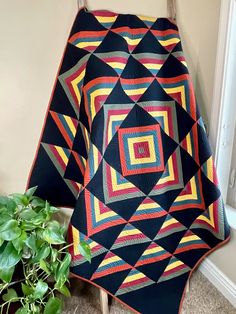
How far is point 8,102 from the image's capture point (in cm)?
130

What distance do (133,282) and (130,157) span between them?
1.92 feet

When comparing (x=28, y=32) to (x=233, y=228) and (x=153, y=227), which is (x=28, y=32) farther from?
(x=233, y=228)

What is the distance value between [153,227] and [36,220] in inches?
21.2

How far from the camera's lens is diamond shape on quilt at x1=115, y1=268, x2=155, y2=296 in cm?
125

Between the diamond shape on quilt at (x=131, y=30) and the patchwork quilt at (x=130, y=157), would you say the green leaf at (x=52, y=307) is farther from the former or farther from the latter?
the diamond shape on quilt at (x=131, y=30)

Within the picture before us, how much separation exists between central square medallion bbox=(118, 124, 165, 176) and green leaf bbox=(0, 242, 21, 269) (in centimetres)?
51

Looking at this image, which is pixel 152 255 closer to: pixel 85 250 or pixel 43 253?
pixel 85 250

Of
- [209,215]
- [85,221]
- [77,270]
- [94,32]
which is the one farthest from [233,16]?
[77,270]

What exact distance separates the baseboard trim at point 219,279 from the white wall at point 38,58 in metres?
0.04

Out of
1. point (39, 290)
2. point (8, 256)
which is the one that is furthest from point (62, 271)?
point (8, 256)

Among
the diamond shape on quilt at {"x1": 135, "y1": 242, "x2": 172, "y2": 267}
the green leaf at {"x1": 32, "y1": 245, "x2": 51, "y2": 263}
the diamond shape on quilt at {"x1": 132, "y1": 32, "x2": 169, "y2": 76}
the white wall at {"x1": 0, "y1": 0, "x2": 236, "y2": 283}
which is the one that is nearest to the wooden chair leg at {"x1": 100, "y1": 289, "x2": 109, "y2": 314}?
the diamond shape on quilt at {"x1": 135, "y1": 242, "x2": 172, "y2": 267}

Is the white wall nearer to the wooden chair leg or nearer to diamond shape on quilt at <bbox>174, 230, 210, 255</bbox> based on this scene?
diamond shape on quilt at <bbox>174, 230, 210, 255</bbox>

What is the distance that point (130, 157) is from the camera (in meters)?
1.18

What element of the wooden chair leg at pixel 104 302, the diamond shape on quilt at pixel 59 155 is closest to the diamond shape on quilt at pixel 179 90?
the diamond shape on quilt at pixel 59 155
